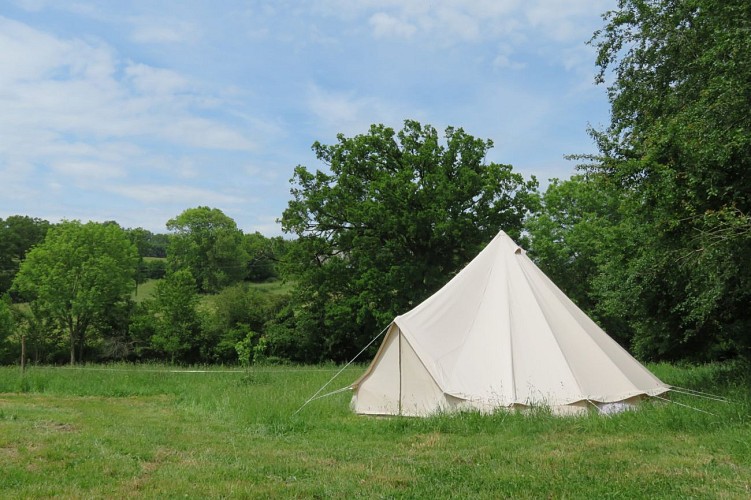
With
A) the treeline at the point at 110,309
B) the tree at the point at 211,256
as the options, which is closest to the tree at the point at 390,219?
the treeline at the point at 110,309

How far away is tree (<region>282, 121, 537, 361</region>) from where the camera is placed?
28.0 m

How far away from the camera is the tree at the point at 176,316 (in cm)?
3753

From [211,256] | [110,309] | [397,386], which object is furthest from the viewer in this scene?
[211,256]

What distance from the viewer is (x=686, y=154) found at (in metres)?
9.47

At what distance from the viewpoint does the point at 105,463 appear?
21.3ft

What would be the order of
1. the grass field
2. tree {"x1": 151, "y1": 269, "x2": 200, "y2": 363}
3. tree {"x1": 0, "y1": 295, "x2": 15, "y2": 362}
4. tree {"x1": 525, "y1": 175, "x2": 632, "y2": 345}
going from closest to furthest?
the grass field < tree {"x1": 525, "y1": 175, "x2": 632, "y2": 345} < tree {"x1": 0, "y1": 295, "x2": 15, "y2": 362} < tree {"x1": 151, "y1": 269, "x2": 200, "y2": 363}

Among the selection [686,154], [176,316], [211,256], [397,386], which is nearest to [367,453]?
[397,386]

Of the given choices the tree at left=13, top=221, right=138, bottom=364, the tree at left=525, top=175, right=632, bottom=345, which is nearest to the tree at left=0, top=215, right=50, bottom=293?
the tree at left=13, top=221, right=138, bottom=364

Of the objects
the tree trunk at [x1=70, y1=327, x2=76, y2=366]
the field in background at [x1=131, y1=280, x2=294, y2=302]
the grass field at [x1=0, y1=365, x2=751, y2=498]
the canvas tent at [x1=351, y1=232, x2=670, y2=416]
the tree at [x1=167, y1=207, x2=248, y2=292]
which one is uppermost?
the tree at [x1=167, y1=207, x2=248, y2=292]

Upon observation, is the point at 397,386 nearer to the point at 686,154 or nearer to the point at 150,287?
the point at 686,154

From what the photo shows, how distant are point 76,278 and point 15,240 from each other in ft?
55.4

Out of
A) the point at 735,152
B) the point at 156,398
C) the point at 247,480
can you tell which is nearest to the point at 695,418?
the point at 735,152

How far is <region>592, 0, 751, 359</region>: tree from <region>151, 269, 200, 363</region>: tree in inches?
1125

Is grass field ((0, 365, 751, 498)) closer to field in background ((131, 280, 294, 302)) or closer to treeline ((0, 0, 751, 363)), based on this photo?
treeline ((0, 0, 751, 363))
